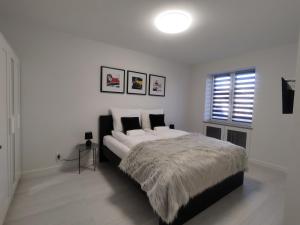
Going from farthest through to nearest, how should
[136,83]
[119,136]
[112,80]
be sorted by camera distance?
[136,83] → [112,80] → [119,136]

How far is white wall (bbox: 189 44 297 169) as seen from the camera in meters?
2.98

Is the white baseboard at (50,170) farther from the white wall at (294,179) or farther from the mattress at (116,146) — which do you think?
the white wall at (294,179)

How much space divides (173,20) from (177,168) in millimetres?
1866

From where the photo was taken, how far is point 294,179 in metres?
0.88

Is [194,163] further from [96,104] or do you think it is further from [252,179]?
[96,104]

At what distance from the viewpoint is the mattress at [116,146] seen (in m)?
2.35

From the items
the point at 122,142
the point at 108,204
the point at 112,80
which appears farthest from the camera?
the point at 112,80

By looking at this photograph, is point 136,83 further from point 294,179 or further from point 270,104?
point 294,179

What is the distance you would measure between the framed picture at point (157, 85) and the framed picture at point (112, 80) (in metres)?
0.77

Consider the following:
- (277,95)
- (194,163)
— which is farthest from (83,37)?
(277,95)

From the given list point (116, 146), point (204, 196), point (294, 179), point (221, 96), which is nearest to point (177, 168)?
point (204, 196)

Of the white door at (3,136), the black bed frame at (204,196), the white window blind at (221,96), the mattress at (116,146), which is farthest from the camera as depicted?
the white window blind at (221,96)

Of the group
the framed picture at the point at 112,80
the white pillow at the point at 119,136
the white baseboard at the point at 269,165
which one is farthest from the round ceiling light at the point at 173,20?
the white baseboard at the point at 269,165

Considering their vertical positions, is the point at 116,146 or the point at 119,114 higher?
the point at 119,114
